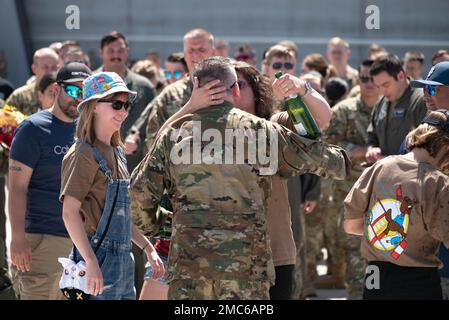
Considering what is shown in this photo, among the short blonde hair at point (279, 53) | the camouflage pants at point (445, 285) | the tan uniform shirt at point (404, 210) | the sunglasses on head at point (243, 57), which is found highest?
the sunglasses on head at point (243, 57)

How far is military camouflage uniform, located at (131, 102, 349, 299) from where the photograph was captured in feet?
14.0

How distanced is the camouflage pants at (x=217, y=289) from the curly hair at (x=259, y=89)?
3.58 ft

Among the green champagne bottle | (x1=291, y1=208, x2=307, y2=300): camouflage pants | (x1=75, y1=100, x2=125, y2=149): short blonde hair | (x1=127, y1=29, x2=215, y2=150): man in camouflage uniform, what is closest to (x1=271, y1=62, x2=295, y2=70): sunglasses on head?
(x1=127, y1=29, x2=215, y2=150): man in camouflage uniform

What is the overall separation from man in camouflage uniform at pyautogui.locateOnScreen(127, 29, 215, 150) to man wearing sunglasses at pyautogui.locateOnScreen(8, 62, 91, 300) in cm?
133

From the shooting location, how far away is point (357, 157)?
8.41 meters

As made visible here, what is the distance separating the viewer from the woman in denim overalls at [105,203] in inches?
190

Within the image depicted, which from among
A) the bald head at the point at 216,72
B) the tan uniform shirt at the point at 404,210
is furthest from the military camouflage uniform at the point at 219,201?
the tan uniform shirt at the point at 404,210

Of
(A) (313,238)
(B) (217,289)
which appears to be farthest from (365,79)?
(B) (217,289)

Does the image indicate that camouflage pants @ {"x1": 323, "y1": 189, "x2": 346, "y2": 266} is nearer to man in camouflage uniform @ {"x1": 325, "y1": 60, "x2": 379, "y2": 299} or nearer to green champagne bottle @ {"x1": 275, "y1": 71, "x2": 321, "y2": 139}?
man in camouflage uniform @ {"x1": 325, "y1": 60, "x2": 379, "y2": 299}

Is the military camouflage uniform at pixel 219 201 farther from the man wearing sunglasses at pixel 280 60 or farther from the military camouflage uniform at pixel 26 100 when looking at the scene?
the military camouflage uniform at pixel 26 100

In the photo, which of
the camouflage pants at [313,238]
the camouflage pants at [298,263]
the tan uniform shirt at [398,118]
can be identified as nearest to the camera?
the camouflage pants at [298,263]

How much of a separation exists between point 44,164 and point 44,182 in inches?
4.6

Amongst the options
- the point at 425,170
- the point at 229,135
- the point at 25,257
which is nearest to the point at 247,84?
the point at 229,135

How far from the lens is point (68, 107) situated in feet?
19.3
